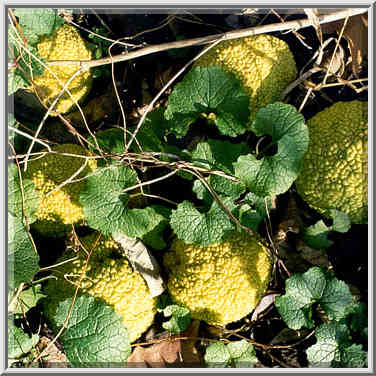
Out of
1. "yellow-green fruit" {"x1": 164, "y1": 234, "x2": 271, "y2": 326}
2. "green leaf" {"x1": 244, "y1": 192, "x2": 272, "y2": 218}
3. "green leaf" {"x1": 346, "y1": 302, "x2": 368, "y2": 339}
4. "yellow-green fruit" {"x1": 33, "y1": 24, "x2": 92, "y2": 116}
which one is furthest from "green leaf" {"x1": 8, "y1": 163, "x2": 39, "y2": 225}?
"green leaf" {"x1": 346, "y1": 302, "x2": 368, "y2": 339}

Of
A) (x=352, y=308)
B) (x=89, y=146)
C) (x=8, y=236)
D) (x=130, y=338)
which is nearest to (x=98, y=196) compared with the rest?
(x=89, y=146)

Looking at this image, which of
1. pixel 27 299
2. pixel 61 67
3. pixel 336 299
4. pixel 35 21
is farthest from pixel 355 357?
pixel 35 21

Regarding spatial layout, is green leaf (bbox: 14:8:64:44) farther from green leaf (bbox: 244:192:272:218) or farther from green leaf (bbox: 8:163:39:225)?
green leaf (bbox: 244:192:272:218)

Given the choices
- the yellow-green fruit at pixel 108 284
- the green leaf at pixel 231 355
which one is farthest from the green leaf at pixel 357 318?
the yellow-green fruit at pixel 108 284

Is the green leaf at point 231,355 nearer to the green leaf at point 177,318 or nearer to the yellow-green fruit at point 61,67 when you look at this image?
the green leaf at point 177,318

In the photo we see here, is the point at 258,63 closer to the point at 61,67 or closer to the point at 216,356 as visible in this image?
the point at 61,67
